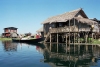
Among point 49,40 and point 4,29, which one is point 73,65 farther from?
point 4,29

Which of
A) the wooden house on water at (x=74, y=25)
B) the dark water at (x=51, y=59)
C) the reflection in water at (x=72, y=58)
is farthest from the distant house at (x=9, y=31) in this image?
the reflection in water at (x=72, y=58)

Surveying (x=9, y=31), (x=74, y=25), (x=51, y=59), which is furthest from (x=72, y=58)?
(x=9, y=31)

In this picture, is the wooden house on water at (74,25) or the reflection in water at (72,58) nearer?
the reflection in water at (72,58)

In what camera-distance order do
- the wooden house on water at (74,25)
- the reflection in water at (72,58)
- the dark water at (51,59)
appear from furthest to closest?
1. the wooden house on water at (74,25)
2. the reflection in water at (72,58)
3. the dark water at (51,59)

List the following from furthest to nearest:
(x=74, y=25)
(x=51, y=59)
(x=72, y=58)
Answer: (x=74, y=25) < (x=72, y=58) < (x=51, y=59)

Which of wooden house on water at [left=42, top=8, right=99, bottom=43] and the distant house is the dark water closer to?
wooden house on water at [left=42, top=8, right=99, bottom=43]

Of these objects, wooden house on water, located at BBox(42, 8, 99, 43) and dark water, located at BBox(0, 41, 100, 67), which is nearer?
dark water, located at BBox(0, 41, 100, 67)

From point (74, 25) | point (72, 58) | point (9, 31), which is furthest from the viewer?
point (9, 31)

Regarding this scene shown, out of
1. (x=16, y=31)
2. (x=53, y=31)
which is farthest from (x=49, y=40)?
(x=16, y=31)

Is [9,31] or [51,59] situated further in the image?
[9,31]

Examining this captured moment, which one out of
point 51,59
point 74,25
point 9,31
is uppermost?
point 9,31

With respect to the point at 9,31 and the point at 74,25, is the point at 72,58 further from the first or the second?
the point at 9,31

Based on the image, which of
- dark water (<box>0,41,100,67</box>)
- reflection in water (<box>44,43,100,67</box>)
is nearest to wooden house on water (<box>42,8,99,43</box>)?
reflection in water (<box>44,43,100,67</box>)

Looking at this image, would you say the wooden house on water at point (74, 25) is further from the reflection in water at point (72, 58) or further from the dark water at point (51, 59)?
the dark water at point (51, 59)
